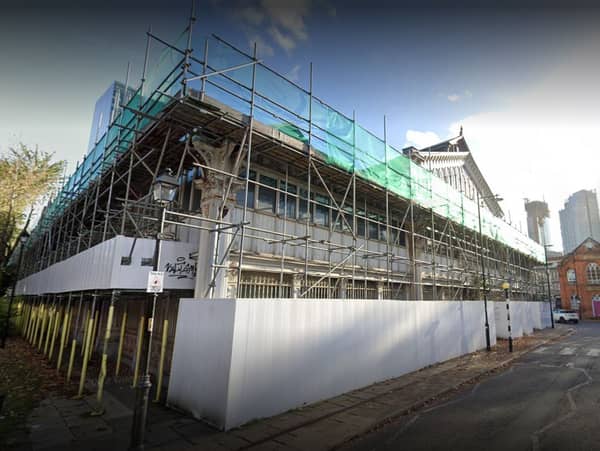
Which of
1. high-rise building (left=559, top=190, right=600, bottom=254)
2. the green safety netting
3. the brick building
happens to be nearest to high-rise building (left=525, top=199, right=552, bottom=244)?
high-rise building (left=559, top=190, right=600, bottom=254)

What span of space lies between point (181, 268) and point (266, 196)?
3834 mm

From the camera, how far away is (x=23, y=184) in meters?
22.3

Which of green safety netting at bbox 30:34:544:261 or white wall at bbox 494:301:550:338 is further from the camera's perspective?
white wall at bbox 494:301:550:338

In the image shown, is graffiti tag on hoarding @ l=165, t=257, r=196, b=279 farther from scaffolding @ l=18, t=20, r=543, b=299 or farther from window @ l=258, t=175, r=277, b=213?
window @ l=258, t=175, r=277, b=213

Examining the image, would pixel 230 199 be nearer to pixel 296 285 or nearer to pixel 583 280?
pixel 296 285

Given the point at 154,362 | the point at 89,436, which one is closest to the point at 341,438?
the point at 89,436

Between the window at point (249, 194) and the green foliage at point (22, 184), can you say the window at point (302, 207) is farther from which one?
the green foliage at point (22, 184)

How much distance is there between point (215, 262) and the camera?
9531 millimetres

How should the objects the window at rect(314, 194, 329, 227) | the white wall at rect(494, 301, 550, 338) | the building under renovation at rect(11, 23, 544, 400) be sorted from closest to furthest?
1. the building under renovation at rect(11, 23, 544, 400)
2. the window at rect(314, 194, 329, 227)
3. the white wall at rect(494, 301, 550, 338)

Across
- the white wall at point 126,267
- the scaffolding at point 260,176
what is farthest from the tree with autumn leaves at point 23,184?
the white wall at point 126,267

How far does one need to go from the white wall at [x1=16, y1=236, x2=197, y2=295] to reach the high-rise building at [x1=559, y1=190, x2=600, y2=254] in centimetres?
14365

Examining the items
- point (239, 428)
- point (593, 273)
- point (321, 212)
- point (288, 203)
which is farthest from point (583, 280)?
point (239, 428)

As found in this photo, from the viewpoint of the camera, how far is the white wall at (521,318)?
21.5m

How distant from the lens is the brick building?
4841cm
